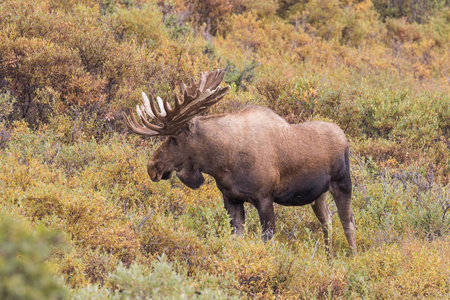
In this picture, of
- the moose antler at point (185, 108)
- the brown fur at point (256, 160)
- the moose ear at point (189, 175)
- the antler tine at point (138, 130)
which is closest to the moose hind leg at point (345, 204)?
the brown fur at point (256, 160)

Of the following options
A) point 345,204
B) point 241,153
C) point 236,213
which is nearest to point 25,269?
point 241,153

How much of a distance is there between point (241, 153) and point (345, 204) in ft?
5.32

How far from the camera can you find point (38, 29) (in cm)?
916

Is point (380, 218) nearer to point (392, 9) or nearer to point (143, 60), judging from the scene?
point (143, 60)

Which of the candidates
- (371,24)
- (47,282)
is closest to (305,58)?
(371,24)

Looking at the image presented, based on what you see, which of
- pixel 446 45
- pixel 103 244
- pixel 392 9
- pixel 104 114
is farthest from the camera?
pixel 392 9

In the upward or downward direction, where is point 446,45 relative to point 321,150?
downward

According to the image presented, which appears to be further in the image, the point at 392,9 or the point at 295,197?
the point at 392,9

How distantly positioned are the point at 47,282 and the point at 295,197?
392 centimetres

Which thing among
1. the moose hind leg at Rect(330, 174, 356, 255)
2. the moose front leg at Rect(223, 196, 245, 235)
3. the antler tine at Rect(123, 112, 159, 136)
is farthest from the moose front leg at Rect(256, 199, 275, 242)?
the antler tine at Rect(123, 112, 159, 136)

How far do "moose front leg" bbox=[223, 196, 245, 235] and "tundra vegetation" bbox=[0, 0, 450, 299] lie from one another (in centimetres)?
8

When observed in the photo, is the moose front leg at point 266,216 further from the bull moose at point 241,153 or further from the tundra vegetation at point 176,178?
the tundra vegetation at point 176,178

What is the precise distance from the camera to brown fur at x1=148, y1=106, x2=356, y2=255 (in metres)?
5.30

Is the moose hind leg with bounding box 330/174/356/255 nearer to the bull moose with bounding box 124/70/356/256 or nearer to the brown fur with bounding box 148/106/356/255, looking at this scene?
the brown fur with bounding box 148/106/356/255
